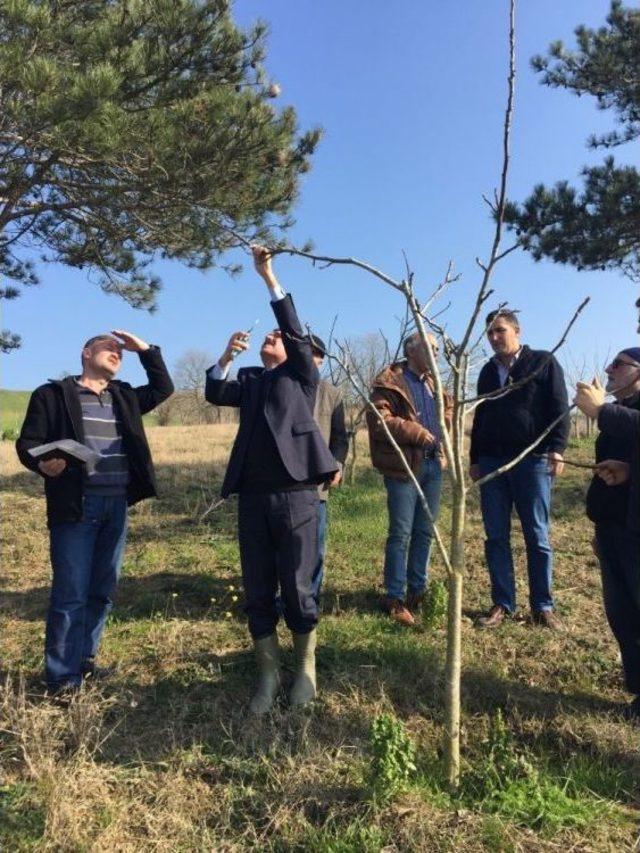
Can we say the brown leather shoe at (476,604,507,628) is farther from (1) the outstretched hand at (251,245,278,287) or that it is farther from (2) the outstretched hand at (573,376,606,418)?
(1) the outstretched hand at (251,245,278,287)

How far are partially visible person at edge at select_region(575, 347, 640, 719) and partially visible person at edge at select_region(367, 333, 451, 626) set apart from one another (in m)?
1.18

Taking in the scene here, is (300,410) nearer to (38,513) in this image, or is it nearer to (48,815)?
→ (48,815)

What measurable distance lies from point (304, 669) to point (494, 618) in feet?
4.87

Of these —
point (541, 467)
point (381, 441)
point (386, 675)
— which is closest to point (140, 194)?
point (381, 441)

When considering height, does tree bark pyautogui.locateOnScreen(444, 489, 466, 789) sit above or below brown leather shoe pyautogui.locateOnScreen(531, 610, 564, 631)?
above

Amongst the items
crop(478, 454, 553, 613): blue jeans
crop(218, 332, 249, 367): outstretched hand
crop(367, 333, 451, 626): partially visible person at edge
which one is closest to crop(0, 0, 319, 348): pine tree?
crop(218, 332, 249, 367): outstretched hand

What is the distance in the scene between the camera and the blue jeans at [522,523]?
12.8 feet

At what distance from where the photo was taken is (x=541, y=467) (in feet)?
12.8

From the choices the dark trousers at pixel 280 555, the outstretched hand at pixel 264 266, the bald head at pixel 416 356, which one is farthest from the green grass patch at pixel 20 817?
the bald head at pixel 416 356

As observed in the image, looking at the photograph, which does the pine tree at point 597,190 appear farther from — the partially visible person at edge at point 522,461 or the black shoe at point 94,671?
the black shoe at point 94,671

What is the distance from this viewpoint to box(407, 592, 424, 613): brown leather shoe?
4.24 metres

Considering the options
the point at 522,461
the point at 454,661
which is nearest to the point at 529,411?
the point at 522,461

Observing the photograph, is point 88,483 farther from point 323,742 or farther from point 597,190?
point 597,190

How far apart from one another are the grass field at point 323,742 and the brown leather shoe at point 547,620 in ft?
0.23
